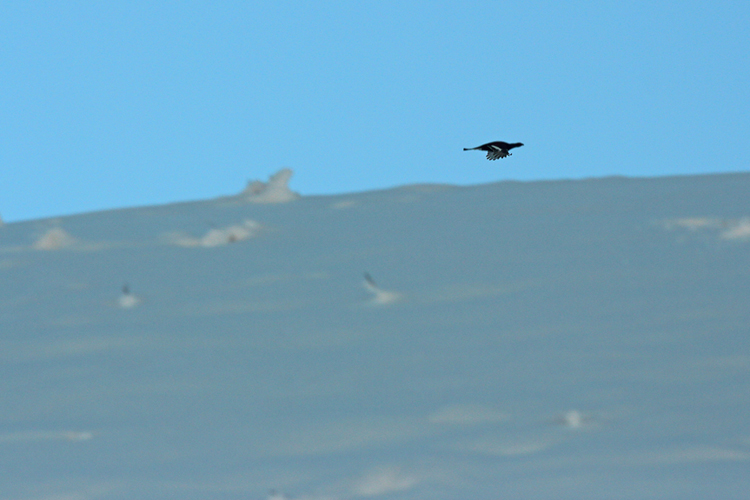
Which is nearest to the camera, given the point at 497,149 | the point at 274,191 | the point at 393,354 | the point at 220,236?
the point at 393,354

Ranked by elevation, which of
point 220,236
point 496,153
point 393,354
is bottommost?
point 393,354

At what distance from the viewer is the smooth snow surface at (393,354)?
102 inches

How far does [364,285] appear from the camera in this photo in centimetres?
410

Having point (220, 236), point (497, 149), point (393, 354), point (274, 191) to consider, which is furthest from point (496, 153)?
point (393, 354)

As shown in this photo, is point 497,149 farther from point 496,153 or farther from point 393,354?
point 393,354

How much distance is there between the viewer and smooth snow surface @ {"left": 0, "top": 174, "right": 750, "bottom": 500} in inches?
102

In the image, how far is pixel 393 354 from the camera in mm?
3396

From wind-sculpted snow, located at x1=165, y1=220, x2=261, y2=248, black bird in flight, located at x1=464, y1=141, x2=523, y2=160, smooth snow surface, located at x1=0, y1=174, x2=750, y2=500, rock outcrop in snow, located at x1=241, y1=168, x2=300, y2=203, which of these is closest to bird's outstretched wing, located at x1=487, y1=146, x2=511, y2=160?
black bird in flight, located at x1=464, y1=141, x2=523, y2=160

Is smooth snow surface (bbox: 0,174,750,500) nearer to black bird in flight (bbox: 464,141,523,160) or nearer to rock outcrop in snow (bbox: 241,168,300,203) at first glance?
black bird in flight (bbox: 464,141,523,160)

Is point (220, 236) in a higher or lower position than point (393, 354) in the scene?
higher

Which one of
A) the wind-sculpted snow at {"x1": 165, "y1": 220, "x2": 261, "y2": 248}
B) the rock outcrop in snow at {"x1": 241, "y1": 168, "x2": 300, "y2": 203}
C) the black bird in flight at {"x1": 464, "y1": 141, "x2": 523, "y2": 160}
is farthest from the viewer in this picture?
the rock outcrop in snow at {"x1": 241, "y1": 168, "x2": 300, "y2": 203}

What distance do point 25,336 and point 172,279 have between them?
745 mm

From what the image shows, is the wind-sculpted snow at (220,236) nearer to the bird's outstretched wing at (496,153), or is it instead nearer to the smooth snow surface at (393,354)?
the smooth snow surface at (393,354)

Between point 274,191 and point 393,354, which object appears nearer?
point 393,354
